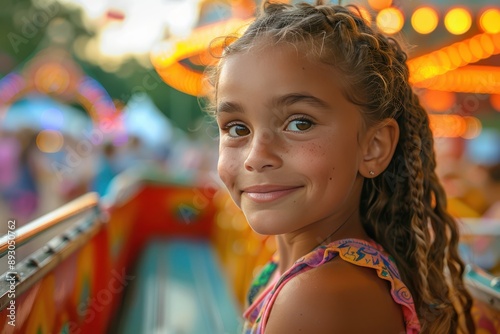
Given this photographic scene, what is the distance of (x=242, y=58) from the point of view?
1128 mm

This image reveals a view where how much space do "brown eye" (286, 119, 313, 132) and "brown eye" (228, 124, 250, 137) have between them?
0.34 ft

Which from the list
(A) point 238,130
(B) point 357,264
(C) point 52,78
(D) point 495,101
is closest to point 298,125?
(A) point 238,130

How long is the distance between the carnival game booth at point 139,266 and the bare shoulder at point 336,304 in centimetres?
55

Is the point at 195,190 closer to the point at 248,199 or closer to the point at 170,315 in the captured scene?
the point at 170,315

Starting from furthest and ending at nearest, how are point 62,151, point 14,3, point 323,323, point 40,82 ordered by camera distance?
point 14,3
point 40,82
point 62,151
point 323,323

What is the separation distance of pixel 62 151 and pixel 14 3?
8025 millimetres

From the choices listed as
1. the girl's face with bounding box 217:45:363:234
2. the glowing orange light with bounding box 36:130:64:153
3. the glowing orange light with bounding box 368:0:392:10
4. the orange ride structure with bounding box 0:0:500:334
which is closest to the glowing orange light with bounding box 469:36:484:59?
the orange ride structure with bounding box 0:0:500:334

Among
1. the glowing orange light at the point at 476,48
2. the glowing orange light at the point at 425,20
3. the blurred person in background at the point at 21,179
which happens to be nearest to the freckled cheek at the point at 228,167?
the blurred person in background at the point at 21,179

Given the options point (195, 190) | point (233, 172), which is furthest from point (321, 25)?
point (195, 190)

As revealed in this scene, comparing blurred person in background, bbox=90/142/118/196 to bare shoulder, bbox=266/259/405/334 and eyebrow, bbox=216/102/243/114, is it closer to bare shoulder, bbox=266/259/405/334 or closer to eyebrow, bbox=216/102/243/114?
eyebrow, bbox=216/102/243/114

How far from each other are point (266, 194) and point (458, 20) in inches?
236

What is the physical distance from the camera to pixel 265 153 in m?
1.08

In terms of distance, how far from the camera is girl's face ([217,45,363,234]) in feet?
3.53

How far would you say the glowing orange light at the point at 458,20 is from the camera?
634 centimetres
